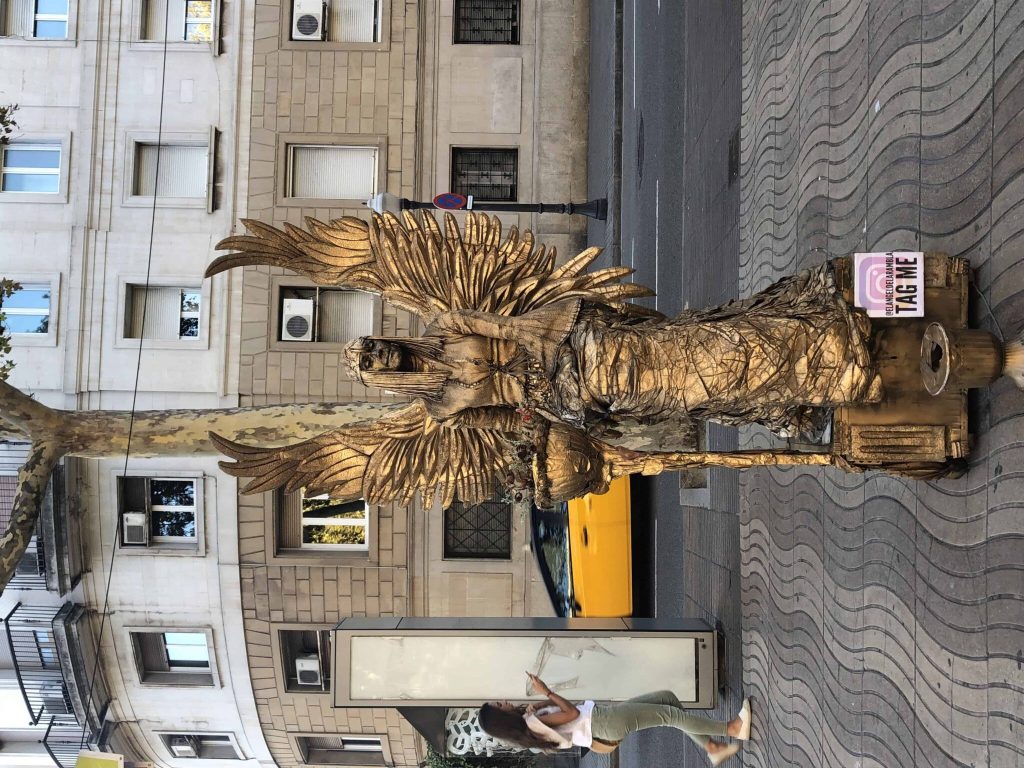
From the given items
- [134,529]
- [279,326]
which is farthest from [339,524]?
[279,326]

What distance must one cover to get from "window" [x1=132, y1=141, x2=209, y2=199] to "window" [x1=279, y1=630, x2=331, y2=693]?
6329mm

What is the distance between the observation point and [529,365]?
13.8ft

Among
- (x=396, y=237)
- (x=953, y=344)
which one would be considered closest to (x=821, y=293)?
(x=953, y=344)

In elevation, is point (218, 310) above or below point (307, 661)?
above

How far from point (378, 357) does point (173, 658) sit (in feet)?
32.5

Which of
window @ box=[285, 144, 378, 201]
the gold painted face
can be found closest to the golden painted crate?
the gold painted face

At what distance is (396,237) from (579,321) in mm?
1230

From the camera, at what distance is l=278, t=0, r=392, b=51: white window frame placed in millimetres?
12062

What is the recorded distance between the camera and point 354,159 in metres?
12.2

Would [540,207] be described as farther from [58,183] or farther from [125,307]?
[58,183]

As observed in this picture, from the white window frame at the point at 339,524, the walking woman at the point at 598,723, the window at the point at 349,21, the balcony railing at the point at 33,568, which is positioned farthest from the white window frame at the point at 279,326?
the walking woman at the point at 598,723

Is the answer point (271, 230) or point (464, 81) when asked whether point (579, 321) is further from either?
point (464, 81)

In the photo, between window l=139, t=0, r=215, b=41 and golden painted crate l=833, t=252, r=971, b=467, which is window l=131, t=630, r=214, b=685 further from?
golden painted crate l=833, t=252, r=971, b=467

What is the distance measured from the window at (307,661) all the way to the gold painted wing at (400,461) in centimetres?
783
